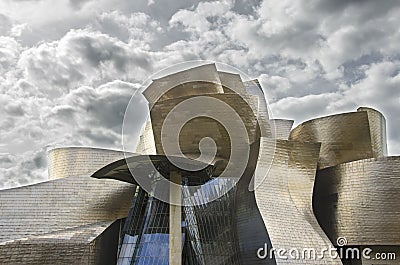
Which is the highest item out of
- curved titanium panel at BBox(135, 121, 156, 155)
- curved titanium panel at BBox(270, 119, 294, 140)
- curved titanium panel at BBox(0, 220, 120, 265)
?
curved titanium panel at BBox(270, 119, 294, 140)

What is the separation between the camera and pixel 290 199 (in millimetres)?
21312

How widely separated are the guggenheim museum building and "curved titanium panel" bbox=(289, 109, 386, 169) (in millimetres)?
141

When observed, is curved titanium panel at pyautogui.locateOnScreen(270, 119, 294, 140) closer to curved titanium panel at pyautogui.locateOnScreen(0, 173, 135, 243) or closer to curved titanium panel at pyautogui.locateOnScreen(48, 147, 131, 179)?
curved titanium panel at pyautogui.locateOnScreen(48, 147, 131, 179)

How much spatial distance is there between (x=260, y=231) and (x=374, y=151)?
33.2ft

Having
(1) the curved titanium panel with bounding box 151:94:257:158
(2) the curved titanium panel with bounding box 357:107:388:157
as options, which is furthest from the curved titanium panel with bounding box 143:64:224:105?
(2) the curved titanium panel with bounding box 357:107:388:157

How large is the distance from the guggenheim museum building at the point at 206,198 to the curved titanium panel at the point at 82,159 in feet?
0.21

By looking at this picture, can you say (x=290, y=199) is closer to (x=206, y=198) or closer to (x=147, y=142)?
(x=206, y=198)

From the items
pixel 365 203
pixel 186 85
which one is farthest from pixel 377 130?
pixel 186 85

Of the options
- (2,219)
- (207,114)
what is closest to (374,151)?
(207,114)

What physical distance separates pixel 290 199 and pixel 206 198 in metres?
3.60

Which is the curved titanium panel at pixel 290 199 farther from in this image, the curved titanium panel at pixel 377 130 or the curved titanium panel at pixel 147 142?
the curved titanium panel at pixel 147 142

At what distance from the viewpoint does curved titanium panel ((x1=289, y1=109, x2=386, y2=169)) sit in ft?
86.7

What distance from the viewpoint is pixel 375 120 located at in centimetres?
2719

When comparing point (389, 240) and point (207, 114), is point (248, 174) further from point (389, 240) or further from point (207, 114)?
point (389, 240)
